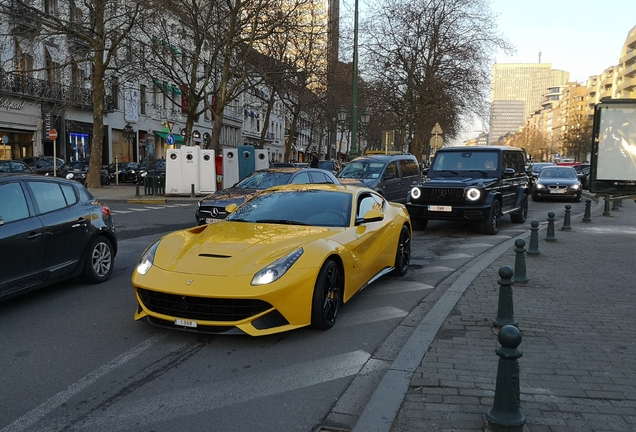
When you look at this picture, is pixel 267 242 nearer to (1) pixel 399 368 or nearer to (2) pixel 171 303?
(2) pixel 171 303

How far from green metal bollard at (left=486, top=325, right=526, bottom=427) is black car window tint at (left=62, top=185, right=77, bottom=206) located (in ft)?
18.5

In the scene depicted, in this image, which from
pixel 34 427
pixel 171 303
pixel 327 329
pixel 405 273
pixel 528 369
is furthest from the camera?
pixel 405 273

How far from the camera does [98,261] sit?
7355 millimetres

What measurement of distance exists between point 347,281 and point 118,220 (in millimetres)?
10873

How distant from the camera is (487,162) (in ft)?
44.3

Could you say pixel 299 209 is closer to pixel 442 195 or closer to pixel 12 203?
pixel 12 203

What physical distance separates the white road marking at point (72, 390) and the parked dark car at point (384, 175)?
11.0 meters

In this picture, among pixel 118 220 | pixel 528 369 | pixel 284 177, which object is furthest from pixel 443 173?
pixel 528 369

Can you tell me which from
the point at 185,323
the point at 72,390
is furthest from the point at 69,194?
the point at 72,390

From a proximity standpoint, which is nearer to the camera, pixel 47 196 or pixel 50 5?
pixel 47 196

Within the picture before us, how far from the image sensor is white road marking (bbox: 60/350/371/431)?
356cm

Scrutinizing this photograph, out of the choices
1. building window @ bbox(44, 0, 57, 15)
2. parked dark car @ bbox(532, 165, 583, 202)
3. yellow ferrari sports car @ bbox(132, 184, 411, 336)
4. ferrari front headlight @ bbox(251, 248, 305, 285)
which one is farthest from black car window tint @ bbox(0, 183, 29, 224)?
building window @ bbox(44, 0, 57, 15)

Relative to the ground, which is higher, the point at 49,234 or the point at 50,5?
the point at 50,5

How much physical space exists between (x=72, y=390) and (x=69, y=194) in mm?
3711
